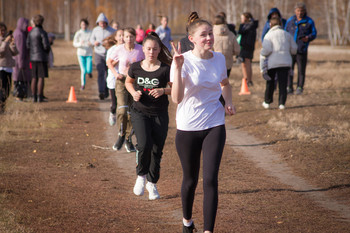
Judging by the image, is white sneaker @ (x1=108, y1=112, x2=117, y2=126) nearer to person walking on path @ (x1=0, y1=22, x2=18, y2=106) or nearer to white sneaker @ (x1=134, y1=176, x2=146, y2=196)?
person walking on path @ (x1=0, y1=22, x2=18, y2=106)

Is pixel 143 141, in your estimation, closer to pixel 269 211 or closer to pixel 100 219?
pixel 100 219

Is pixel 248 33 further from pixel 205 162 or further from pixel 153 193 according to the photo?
pixel 205 162

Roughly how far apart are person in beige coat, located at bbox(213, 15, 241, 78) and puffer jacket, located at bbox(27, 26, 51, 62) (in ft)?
15.4

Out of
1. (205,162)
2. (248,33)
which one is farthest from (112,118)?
(248,33)

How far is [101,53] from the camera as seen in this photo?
1634 cm

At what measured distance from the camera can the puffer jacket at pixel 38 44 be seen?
51.2ft

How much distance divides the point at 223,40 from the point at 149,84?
23.3 feet

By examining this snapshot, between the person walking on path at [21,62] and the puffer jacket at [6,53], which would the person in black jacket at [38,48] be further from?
the puffer jacket at [6,53]

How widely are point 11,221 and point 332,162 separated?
16.6 ft

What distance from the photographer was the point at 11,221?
237 inches

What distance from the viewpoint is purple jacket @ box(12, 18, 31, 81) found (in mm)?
16375

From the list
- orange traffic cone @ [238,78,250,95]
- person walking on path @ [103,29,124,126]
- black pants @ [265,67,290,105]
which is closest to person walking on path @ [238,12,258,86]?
orange traffic cone @ [238,78,250,95]

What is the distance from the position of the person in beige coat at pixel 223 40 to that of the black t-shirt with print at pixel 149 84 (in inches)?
263

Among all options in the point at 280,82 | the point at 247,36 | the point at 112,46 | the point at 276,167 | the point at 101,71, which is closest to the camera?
the point at 276,167
